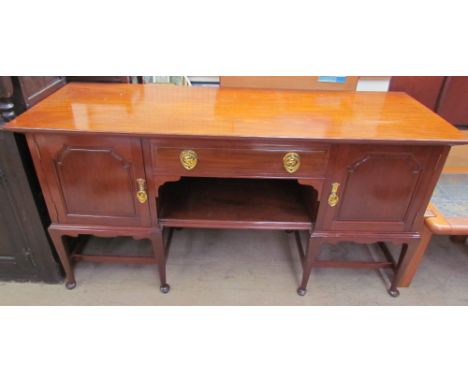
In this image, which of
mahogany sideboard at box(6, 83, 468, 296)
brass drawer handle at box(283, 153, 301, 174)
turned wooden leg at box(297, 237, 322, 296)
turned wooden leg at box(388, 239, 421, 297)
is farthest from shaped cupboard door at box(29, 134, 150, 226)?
turned wooden leg at box(388, 239, 421, 297)

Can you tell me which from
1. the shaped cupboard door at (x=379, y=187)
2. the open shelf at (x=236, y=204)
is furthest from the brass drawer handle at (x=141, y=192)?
the shaped cupboard door at (x=379, y=187)

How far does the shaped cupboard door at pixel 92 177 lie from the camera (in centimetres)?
107

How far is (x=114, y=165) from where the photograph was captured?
3.64 feet

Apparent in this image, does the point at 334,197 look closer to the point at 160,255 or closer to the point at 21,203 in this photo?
the point at 160,255

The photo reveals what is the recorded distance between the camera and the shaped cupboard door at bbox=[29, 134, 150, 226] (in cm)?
107

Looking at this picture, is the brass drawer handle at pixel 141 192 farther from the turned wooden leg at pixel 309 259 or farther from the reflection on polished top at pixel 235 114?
the turned wooden leg at pixel 309 259

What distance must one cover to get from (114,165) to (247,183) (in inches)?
25.3

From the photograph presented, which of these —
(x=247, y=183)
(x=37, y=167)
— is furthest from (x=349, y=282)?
(x=37, y=167)

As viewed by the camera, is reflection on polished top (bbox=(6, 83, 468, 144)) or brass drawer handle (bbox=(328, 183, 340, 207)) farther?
brass drawer handle (bbox=(328, 183, 340, 207))

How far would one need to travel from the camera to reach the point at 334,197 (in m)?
1.17

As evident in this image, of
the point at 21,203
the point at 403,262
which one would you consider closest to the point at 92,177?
the point at 21,203

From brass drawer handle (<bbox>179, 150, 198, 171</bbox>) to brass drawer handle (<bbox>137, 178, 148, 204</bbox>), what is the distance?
0.17 metres

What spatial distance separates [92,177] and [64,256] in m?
0.46

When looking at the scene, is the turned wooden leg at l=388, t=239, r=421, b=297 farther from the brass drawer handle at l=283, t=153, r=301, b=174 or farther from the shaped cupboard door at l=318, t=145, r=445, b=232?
the brass drawer handle at l=283, t=153, r=301, b=174
